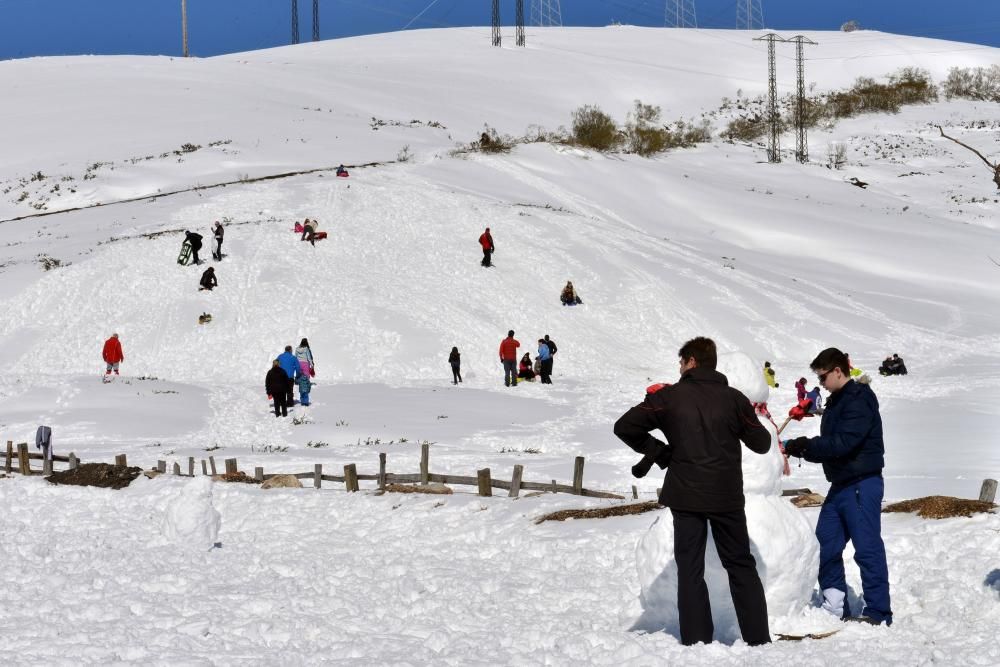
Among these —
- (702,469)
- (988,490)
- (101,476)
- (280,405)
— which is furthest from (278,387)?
(702,469)

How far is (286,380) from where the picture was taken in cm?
2503

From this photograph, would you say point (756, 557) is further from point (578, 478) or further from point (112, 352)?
point (112, 352)

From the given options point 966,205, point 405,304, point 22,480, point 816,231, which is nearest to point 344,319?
point 405,304

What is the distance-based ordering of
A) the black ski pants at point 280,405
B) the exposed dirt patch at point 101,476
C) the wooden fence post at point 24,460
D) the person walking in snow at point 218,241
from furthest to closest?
1. the person walking in snow at point 218,241
2. the black ski pants at point 280,405
3. the wooden fence post at point 24,460
4. the exposed dirt patch at point 101,476

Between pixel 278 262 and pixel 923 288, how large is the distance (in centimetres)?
2845

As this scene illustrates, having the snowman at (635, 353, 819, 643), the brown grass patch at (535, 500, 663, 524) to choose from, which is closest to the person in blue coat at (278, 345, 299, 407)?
the brown grass patch at (535, 500, 663, 524)

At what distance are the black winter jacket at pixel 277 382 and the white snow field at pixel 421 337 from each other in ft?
3.19

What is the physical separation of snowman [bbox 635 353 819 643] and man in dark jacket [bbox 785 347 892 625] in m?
0.20

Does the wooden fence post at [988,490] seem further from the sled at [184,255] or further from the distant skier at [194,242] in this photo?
the sled at [184,255]

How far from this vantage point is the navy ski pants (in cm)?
698

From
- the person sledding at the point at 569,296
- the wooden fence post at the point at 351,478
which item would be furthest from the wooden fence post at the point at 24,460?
the person sledding at the point at 569,296

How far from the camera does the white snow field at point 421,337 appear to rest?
8.05 meters

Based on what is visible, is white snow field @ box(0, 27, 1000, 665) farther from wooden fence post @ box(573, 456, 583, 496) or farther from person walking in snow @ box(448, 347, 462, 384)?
wooden fence post @ box(573, 456, 583, 496)

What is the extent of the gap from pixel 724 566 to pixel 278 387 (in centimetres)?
1956
